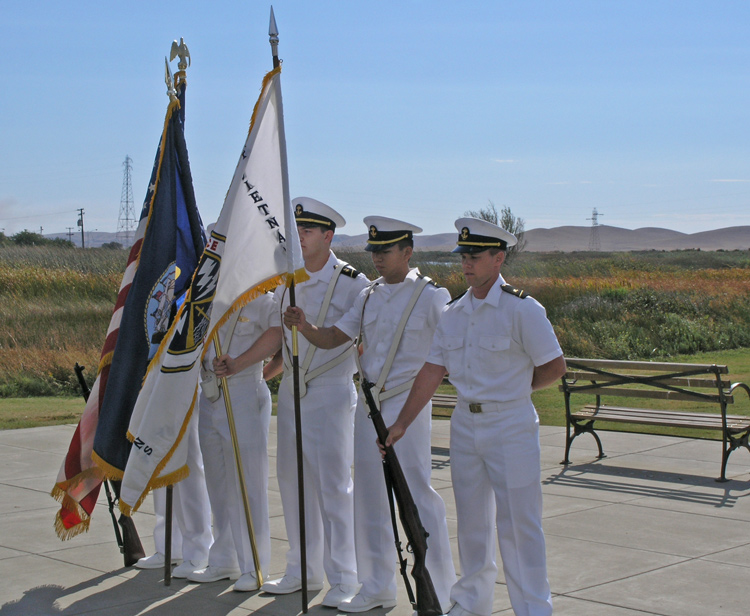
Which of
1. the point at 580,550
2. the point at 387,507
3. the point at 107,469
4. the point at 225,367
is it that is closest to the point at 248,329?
the point at 225,367

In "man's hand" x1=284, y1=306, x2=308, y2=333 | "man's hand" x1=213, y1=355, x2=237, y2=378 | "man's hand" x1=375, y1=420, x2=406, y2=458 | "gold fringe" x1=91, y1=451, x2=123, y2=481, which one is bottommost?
"gold fringe" x1=91, y1=451, x2=123, y2=481

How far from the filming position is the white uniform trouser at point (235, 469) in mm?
5238

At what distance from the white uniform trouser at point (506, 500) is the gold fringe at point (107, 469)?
7.01ft

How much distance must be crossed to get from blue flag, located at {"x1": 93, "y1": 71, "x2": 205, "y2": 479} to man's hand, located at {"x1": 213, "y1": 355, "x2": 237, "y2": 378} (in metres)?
0.47

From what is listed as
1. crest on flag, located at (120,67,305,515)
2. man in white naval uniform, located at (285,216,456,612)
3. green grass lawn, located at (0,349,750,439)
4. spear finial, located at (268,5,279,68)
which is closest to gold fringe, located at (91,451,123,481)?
crest on flag, located at (120,67,305,515)

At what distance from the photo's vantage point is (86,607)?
4902 millimetres

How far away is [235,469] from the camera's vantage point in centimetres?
529

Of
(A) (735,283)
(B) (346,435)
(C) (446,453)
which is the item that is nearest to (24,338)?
(C) (446,453)

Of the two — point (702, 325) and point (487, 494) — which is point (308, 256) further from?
point (702, 325)

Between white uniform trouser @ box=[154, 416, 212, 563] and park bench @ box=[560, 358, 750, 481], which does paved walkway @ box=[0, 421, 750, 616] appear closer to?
white uniform trouser @ box=[154, 416, 212, 563]

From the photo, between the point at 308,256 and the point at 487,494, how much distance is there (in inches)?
69.5

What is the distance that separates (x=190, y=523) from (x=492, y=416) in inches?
90.0

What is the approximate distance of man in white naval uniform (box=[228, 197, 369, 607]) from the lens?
5031mm

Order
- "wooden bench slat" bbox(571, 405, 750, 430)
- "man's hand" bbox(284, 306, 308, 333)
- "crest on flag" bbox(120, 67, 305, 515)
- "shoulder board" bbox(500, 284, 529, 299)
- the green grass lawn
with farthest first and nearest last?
the green grass lawn, "wooden bench slat" bbox(571, 405, 750, 430), "crest on flag" bbox(120, 67, 305, 515), "man's hand" bbox(284, 306, 308, 333), "shoulder board" bbox(500, 284, 529, 299)
